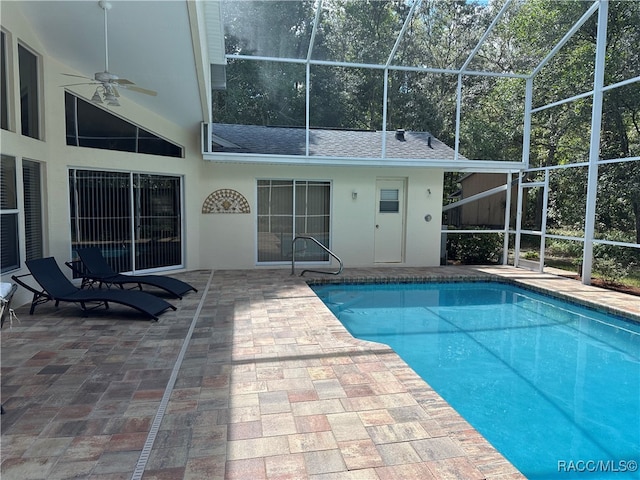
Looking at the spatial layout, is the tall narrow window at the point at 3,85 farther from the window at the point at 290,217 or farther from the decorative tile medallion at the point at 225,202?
the window at the point at 290,217

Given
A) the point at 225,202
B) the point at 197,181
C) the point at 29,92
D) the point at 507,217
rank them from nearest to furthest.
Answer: the point at 29,92 < the point at 197,181 < the point at 225,202 < the point at 507,217

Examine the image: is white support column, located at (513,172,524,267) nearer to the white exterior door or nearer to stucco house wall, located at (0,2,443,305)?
stucco house wall, located at (0,2,443,305)

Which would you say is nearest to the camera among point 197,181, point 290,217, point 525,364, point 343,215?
point 525,364

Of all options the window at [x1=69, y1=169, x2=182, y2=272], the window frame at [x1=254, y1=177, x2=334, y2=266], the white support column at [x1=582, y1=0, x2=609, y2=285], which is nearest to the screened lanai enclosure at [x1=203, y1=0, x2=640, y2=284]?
the white support column at [x1=582, y1=0, x2=609, y2=285]

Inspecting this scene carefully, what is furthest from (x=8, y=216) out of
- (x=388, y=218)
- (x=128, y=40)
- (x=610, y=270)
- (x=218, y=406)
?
(x=610, y=270)

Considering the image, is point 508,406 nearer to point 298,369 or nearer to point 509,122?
point 298,369

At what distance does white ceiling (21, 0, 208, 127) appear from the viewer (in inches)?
199

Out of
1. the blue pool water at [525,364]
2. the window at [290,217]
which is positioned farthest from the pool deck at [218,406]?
the window at [290,217]

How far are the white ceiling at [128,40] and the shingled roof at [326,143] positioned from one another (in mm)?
2560

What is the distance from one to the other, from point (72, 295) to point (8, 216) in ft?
4.41

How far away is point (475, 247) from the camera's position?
11.7 meters

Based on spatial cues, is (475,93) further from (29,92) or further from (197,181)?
(29,92)

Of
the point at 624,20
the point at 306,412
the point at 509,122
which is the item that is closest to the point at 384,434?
the point at 306,412

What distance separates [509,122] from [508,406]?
11.9 m
